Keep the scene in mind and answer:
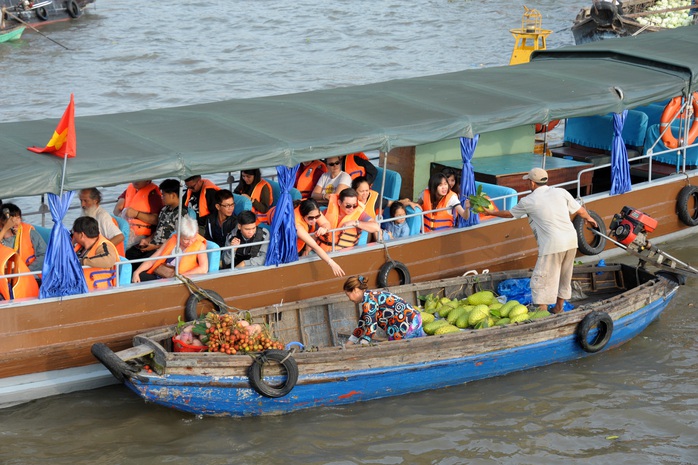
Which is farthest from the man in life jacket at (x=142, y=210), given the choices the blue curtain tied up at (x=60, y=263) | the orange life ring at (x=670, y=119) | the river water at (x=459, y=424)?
the orange life ring at (x=670, y=119)

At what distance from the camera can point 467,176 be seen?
1141cm

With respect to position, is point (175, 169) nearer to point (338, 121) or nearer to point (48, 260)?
point (48, 260)

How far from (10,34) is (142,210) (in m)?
24.1

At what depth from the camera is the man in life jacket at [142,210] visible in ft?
36.8

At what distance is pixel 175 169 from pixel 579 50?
291 inches

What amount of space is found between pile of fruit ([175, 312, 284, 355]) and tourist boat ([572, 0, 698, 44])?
2133cm

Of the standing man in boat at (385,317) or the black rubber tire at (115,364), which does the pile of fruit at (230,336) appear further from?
the standing man in boat at (385,317)

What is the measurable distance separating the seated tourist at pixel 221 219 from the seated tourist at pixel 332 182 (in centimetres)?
121

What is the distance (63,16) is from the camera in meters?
36.2

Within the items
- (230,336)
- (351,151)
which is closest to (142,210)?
(351,151)

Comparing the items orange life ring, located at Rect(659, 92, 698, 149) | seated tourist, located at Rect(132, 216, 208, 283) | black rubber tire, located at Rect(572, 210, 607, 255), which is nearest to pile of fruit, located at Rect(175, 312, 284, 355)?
seated tourist, located at Rect(132, 216, 208, 283)

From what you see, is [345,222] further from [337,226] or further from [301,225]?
[301,225]

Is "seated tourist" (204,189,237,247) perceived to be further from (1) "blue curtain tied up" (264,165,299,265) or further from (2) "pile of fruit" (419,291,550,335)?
(2) "pile of fruit" (419,291,550,335)

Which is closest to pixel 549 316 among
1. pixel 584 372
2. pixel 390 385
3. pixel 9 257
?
pixel 584 372
